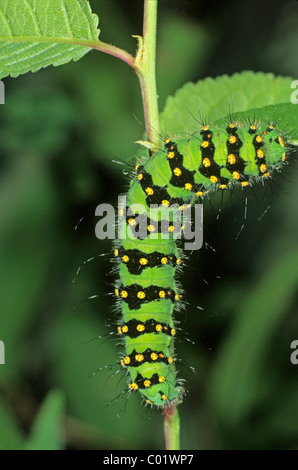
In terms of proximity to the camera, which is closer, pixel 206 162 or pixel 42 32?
pixel 42 32

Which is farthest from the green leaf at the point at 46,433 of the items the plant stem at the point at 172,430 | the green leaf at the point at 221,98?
the green leaf at the point at 221,98

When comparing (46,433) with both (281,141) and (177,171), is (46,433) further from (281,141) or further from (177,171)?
(281,141)

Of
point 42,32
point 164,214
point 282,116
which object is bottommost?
point 164,214

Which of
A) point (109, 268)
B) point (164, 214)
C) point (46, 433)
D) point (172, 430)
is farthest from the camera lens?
point (109, 268)

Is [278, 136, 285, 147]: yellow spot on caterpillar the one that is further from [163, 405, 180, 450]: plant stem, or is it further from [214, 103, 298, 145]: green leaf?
[163, 405, 180, 450]: plant stem

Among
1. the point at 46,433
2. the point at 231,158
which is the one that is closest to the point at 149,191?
the point at 231,158

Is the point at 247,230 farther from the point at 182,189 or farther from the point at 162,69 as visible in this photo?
the point at 182,189
